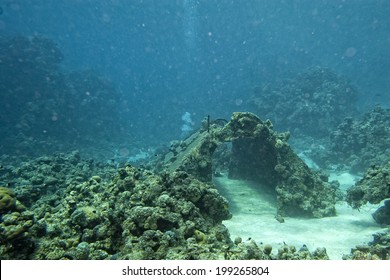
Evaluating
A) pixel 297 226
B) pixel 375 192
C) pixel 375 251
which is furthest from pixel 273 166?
pixel 375 251

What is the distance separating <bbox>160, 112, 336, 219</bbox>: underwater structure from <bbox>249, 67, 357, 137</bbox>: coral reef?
13.5 metres

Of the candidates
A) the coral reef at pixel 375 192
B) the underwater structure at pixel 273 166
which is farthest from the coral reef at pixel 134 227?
the coral reef at pixel 375 192

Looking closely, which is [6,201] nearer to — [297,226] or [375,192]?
[297,226]

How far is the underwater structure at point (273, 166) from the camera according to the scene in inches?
347

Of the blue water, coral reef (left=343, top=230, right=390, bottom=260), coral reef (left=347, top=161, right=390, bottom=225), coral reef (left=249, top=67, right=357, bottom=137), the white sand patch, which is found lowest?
coral reef (left=343, top=230, right=390, bottom=260)

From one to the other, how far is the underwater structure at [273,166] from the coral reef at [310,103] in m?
13.5

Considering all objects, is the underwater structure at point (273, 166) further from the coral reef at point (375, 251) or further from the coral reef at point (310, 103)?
the coral reef at point (310, 103)

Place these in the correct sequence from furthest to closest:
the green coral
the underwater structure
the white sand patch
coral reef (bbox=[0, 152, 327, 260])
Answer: the underwater structure
the white sand patch
the green coral
coral reef (bbox=[0, 152, 327, 260])

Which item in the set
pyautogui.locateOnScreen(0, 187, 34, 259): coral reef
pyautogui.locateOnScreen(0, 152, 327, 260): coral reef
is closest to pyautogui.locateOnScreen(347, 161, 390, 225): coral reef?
pyautogui.locateOnScreen(0, 152, 327, 260): coral reef

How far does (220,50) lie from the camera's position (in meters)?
95.8

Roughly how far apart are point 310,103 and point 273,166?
16.0m

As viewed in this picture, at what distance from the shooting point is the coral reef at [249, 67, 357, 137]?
902 inches

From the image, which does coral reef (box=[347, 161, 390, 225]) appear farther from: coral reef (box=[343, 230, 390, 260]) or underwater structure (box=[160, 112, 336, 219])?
coral reef (box=[343, 230, 390, 260])
